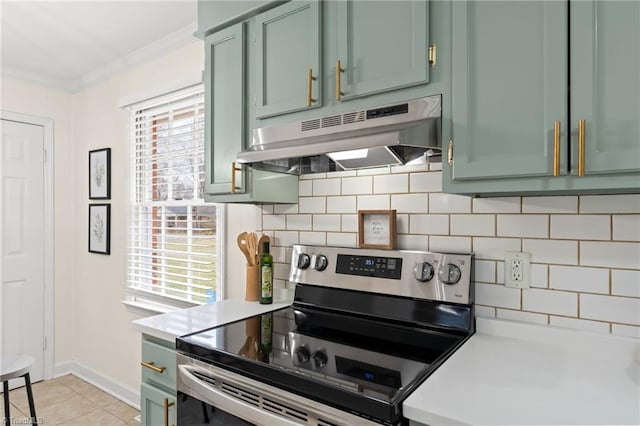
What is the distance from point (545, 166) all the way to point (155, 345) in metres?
1.50

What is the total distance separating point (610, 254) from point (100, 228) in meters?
3.36

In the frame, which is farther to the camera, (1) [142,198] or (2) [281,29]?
(1) [142,198]

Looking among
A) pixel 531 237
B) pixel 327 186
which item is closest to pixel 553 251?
pixel 531 237

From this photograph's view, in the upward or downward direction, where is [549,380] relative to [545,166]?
downward

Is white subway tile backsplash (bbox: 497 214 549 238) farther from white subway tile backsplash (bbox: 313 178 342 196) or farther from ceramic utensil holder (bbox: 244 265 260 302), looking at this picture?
ceramic utensil holder (bbox: 244 265 260 302)

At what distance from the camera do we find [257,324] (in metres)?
1.64

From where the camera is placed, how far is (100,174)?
333cm

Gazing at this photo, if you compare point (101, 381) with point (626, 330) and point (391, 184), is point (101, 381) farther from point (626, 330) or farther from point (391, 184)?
point (626, 330)

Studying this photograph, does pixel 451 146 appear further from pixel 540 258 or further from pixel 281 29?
pixel 281 29

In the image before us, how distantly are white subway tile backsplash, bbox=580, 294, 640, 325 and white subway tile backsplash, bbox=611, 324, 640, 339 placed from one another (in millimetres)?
15

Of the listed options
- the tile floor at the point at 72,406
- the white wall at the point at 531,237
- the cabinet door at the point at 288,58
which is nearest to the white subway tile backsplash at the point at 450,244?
the white wall at the point at 531,237

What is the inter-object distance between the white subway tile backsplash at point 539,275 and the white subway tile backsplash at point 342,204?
0.75 meters

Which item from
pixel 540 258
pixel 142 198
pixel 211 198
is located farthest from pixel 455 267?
pixel 142 198

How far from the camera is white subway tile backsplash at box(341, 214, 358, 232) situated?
6.01 feet
